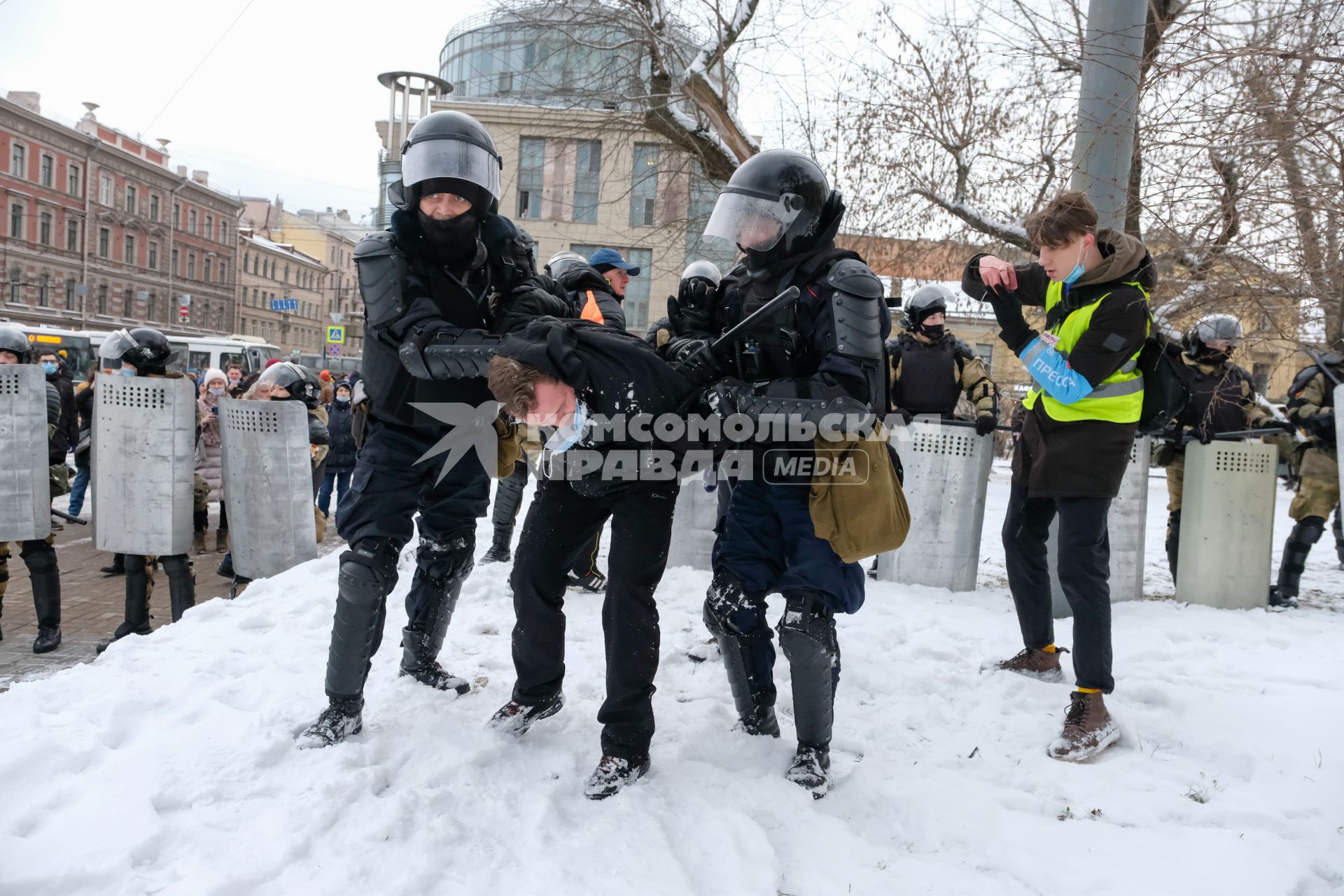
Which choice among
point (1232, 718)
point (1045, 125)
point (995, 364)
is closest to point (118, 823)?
point (1232, 718)

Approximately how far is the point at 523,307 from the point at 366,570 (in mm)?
1018

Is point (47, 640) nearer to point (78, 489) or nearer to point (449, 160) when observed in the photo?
point (449, 160)

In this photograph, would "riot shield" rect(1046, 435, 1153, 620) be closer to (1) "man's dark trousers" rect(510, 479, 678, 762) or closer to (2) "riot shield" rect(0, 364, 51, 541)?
(1) "man's dark trousers" rect(510, 479, 678, 762)

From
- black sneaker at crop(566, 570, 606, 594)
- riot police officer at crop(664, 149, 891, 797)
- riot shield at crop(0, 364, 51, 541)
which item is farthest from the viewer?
black sneaker at crop(566, 570, 606, 594)

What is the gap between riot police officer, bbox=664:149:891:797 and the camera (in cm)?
247

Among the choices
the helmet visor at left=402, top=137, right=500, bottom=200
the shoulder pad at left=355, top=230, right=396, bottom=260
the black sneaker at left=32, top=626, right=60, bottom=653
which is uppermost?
the helmet visor at left=402, top=137, right=500, bottom=200

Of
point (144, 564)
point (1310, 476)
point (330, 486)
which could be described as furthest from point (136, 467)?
point (1310, 476)

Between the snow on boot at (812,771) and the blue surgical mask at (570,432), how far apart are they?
1200 mm

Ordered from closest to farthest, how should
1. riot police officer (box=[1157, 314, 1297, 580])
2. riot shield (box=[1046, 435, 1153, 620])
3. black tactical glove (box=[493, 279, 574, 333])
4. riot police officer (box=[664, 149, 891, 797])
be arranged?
riot police officer (box=[664, 149, 891, 797]) < black tactical glove (box=[493, 279, 574, 333]) < riot shield (box=[1046, 435, 1153, 620]) < riot police officer (box=[1157, 314, 1297, 580])

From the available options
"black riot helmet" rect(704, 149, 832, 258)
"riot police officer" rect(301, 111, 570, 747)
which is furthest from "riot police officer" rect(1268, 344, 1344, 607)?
"riot police officer" rect(301, 111, 570, 747)

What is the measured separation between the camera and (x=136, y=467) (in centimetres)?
458

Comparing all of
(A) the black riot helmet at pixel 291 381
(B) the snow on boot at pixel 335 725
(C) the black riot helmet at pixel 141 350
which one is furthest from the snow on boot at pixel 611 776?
(A) the black riot helmet at pixel 291 381

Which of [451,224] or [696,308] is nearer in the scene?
[451,224]

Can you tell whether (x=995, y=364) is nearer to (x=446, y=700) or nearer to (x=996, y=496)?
(x=996, y=496)
